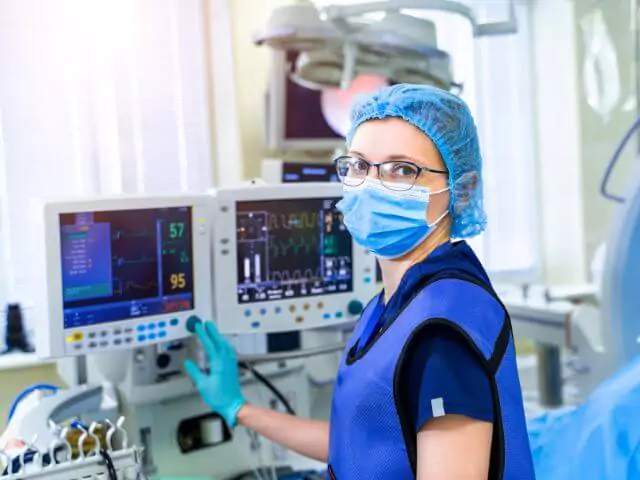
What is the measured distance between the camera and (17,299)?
2.15 m

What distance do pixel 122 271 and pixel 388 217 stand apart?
59cm

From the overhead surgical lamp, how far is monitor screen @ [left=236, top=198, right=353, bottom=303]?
50cm

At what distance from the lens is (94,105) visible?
224cm

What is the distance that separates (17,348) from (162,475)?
2.69 feet

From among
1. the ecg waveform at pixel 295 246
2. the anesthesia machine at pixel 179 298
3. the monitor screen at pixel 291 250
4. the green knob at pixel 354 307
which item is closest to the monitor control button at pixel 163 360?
the anesthesia machine at pixel 179 298

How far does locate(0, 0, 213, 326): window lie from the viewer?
7.03 ft

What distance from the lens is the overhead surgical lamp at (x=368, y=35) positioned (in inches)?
72.7

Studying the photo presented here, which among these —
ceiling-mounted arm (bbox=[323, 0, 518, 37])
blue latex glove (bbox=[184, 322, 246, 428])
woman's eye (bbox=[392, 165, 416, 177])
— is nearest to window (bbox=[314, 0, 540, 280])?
ceiling-mounted arm (bbox=[323, 0, 518, 37])

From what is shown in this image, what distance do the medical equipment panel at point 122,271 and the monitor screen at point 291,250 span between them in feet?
0.30

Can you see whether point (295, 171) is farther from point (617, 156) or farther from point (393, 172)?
point (393, 172)

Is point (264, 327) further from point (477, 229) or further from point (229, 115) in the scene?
point (229, 115)

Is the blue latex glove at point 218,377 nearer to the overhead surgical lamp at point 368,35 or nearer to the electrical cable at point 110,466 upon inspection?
the electrical cable at point 110,466

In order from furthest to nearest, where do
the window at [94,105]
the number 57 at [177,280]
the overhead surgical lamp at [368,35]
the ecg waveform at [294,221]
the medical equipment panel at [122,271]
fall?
the window at [94,105] → the overhead surgical lamp at [368,35] → the ecg waveform at [294,221] → the number 57 at [177,280] → the medical equipment panel at [122,271]

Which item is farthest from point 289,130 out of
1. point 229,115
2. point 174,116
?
point 174,116
